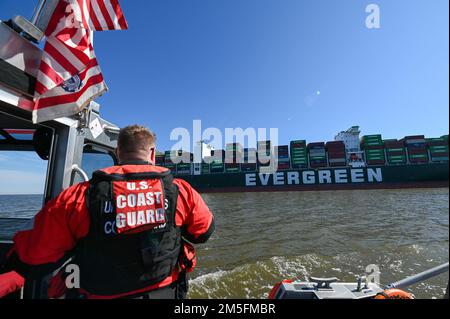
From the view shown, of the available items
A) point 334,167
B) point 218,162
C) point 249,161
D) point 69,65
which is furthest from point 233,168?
point 69,65

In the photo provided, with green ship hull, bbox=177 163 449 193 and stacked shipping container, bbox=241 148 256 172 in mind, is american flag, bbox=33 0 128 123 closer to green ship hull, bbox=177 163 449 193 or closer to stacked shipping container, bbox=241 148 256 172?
green ship hull, bbox=177 163 449 193

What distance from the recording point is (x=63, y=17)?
2.17 meters

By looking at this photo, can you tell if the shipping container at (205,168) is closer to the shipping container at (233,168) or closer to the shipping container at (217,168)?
the shipping container at (217,168)

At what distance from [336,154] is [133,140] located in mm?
38499

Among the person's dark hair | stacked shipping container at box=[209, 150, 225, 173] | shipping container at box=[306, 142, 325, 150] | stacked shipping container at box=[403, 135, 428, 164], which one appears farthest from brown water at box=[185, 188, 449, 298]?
stacked shipping container at box=[209, 150, 225, 173]

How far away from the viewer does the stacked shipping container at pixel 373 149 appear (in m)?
32.4

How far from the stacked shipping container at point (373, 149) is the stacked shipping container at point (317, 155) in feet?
20.5

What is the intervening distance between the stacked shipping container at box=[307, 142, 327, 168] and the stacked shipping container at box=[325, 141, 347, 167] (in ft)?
2.50

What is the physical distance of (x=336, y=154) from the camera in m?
34.8

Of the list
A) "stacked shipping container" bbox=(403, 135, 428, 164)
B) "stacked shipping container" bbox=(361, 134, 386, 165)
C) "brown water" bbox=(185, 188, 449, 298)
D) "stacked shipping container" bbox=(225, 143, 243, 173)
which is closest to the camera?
"brown water" bbox=(185, 188, 449, 298)

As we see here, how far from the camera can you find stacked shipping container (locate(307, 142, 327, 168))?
114ft

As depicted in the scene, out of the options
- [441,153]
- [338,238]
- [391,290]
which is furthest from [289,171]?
[391,290]

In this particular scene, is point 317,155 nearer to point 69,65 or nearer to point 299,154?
point 299,154
